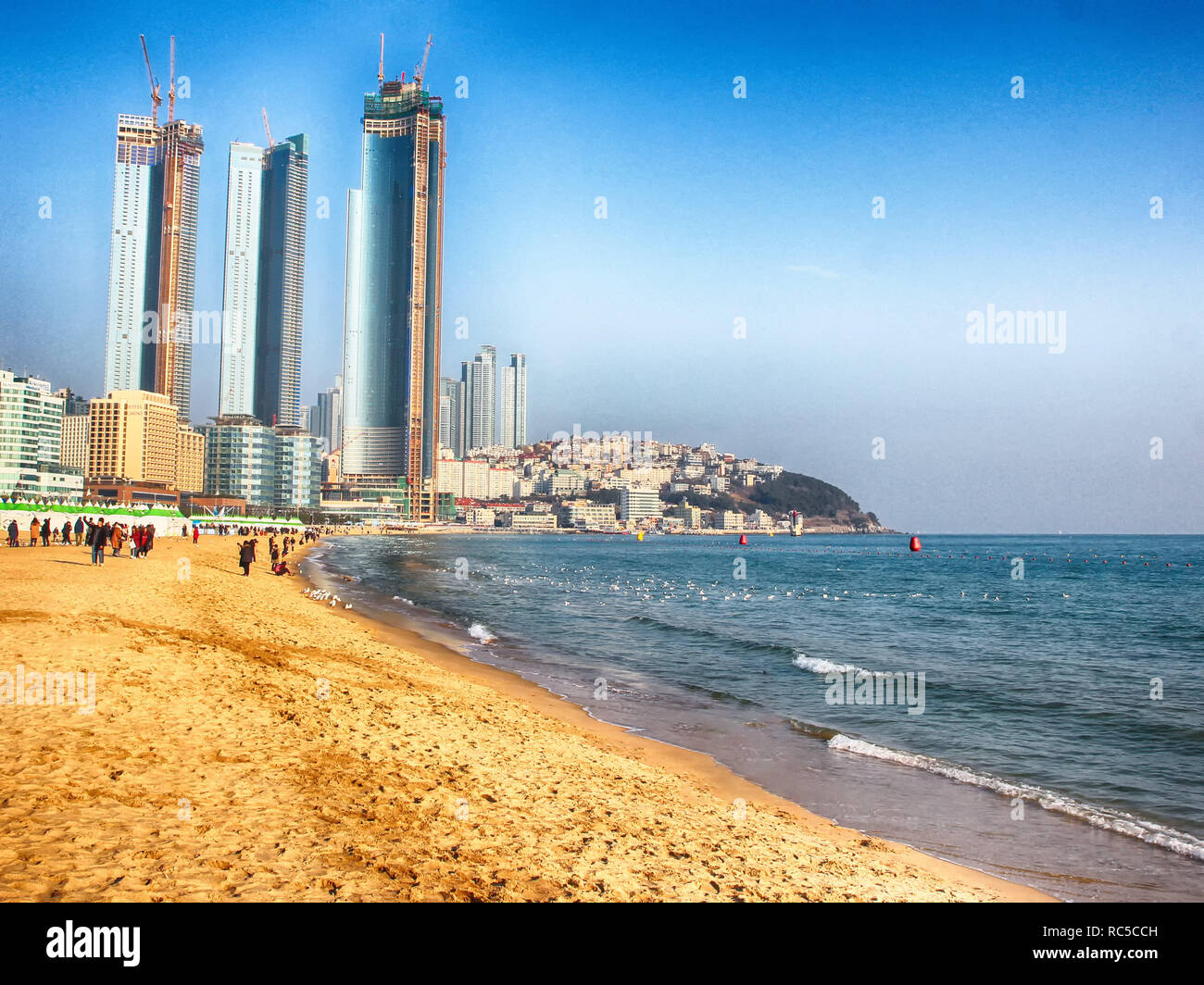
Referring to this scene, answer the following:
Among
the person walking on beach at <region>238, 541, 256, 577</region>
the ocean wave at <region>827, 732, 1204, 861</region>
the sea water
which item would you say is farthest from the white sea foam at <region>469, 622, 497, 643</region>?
the person walking on beach at <region>238, 541, 256, 577</region>

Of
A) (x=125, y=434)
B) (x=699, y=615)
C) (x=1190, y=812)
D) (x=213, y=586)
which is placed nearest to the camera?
(x=1190, y=812)

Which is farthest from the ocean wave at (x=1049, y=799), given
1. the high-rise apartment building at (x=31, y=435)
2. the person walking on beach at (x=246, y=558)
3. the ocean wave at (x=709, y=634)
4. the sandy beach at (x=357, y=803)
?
the high-rise apartment building at (x=31, y=435)

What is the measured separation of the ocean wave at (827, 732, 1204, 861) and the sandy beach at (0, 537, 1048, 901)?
8.80 feet

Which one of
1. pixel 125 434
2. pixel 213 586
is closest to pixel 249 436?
pixel 125 434

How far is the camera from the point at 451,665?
1844 centimetres

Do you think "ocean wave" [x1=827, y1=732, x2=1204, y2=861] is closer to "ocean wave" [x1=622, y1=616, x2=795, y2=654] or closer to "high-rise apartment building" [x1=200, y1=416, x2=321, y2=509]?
"ocean wave" [x1=622, y1=616, x2=795, y2=654]

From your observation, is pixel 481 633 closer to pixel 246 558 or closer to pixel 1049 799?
pixel 246 558

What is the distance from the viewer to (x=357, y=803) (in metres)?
7.22

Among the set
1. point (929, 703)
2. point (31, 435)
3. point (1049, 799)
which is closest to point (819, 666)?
point (929, 703)

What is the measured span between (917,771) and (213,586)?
79.5 ft

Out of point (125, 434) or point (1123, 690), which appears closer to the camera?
point (1123, 690)

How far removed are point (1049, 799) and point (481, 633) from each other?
Result: 1813cm
